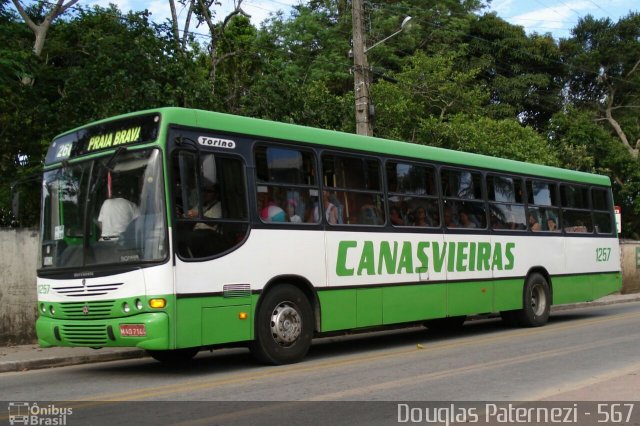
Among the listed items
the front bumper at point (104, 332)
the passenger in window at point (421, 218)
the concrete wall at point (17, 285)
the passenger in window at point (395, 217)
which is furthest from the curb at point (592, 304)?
the front bumper at point (104, 332)

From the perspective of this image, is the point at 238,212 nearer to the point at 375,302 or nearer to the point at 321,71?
the point at 375,302

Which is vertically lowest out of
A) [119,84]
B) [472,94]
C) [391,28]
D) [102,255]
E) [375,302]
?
[375,302]

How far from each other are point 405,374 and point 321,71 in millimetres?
27570

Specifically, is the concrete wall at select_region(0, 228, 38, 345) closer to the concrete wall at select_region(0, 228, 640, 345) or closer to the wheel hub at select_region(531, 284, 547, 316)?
the concrete wall at select_region(0, 228, 640, 345)

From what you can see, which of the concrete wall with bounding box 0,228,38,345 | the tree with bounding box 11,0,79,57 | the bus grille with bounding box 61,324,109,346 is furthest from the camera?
the tree with bounding box 11,0,79,57

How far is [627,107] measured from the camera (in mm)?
42281

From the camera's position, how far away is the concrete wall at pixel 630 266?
1047 inches

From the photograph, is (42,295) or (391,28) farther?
(391,28)

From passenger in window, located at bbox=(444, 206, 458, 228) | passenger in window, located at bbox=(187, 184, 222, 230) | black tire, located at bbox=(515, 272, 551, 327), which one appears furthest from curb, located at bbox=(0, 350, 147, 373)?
black tire, located at bbox=(515, 272, 551, 327)

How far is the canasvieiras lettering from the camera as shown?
1084 cm

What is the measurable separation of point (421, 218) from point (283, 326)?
3.59m

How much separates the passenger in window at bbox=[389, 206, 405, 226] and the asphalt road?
201cm

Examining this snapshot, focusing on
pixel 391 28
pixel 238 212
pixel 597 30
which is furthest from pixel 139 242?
pixel 597 30

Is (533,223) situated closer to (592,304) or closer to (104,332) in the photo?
(592,304)
